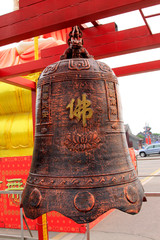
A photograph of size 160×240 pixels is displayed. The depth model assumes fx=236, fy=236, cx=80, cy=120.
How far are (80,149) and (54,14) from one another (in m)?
1.03

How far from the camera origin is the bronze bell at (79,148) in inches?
49.3

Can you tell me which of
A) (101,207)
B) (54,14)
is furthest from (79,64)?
(101,207)

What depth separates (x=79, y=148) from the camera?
137 centimetres

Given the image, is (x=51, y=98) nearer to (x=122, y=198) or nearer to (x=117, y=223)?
(x=122, y=198)

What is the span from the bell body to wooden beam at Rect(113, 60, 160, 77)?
200 centimetres

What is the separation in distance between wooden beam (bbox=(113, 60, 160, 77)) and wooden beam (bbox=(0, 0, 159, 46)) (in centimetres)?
187

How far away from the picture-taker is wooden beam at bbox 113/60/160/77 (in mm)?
3373

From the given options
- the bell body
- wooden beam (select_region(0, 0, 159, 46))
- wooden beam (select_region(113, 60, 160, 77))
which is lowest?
the bell body

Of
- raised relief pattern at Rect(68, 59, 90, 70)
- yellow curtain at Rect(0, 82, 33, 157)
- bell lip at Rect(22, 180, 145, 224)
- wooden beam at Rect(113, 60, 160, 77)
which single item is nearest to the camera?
bell lip at Rect(22, 180, 145, 224)

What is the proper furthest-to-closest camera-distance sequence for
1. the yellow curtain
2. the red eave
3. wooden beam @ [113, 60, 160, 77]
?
the yellow curtain → wooden beam @ [113, 60, 160, 77] → the red eave

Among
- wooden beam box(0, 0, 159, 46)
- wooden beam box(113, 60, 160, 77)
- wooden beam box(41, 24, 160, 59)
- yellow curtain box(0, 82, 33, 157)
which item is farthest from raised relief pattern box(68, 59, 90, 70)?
yellow curtain box(0, 82, 33, 157)

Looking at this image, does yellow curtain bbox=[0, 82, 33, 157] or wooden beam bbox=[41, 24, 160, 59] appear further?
yellow curtain bbox=[0, 82, 33, 157]

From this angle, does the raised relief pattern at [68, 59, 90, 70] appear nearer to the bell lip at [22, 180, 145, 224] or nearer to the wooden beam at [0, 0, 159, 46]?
the wooden beam at [0, 0, 159, 46]

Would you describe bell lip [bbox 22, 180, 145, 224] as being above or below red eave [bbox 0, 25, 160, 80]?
below
